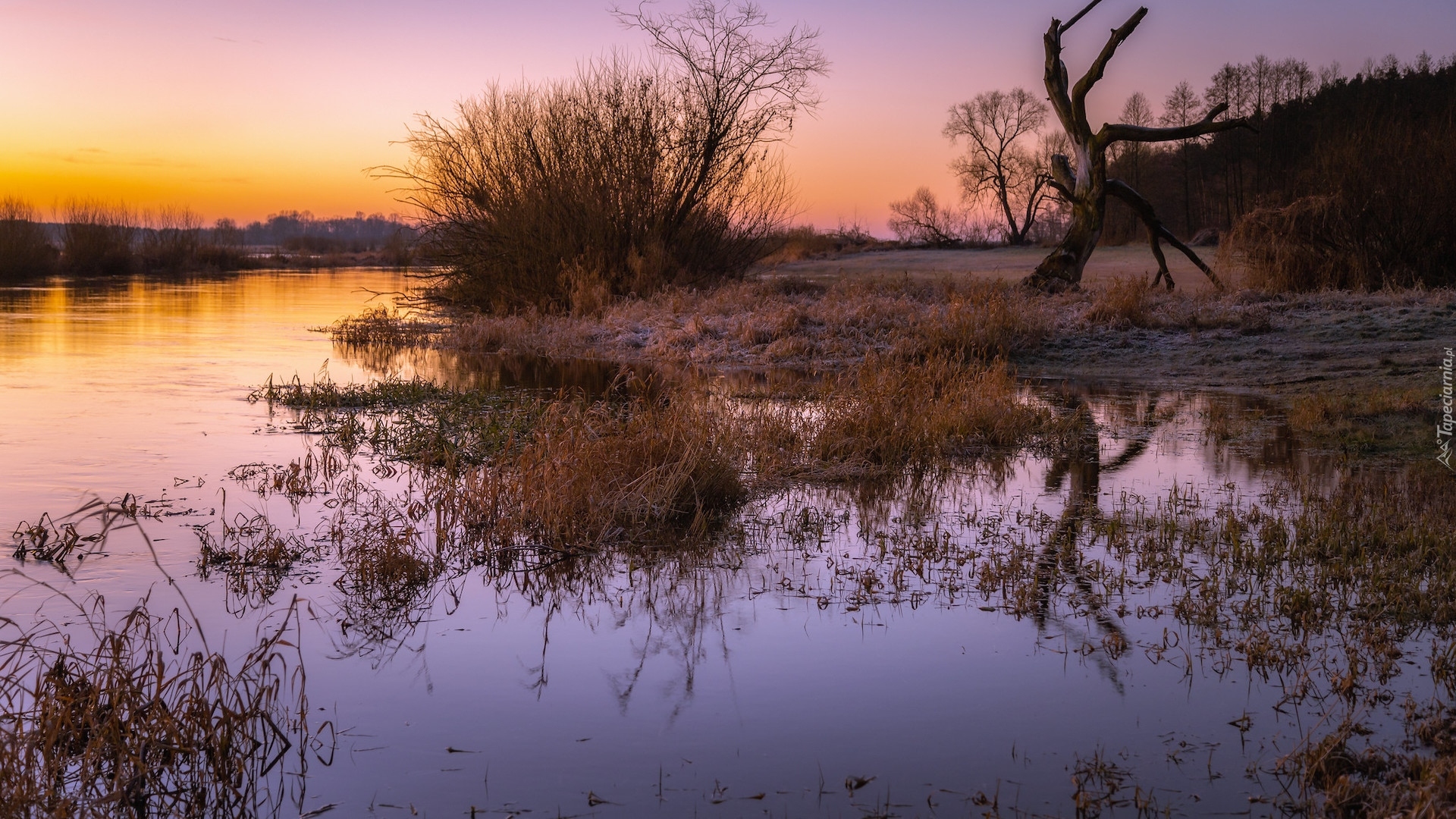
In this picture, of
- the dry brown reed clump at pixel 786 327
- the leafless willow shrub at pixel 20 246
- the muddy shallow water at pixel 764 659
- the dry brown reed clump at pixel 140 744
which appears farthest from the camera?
the leafless willow shrub at pixel 20 246

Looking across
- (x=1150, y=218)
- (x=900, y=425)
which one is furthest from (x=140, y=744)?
(x=1150, y=218)

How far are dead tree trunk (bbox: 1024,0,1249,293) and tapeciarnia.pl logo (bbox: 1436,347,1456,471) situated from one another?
26.4ft

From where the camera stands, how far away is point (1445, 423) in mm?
10008

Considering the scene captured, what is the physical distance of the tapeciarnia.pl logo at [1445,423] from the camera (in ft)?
29.0

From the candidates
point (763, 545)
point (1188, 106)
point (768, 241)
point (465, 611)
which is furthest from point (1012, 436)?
point (1188, 106)

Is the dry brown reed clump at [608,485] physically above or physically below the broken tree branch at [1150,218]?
below

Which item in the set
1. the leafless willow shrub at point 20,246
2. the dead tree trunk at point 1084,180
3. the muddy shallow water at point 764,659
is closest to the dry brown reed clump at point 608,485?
the muddy shallow water at point 764,659

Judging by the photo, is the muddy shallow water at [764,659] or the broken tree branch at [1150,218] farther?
the broken tree branch at [1150,218]

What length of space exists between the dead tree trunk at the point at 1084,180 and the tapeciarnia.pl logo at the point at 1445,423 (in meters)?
8.06

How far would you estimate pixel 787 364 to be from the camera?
16.7 meters

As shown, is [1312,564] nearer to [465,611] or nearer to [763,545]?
[763,545]

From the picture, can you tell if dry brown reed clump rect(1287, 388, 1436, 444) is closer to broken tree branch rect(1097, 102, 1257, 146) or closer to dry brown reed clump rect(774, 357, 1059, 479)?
dry brown reed clump rect(774, 357, 1059, 479)

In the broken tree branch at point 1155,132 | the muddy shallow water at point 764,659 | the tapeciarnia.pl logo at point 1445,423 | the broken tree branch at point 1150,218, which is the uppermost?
the broken tree branch at point 1155,132

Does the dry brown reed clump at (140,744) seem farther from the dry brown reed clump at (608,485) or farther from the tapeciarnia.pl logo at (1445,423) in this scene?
the tapeciarnia.pl logo at (1445,423)
